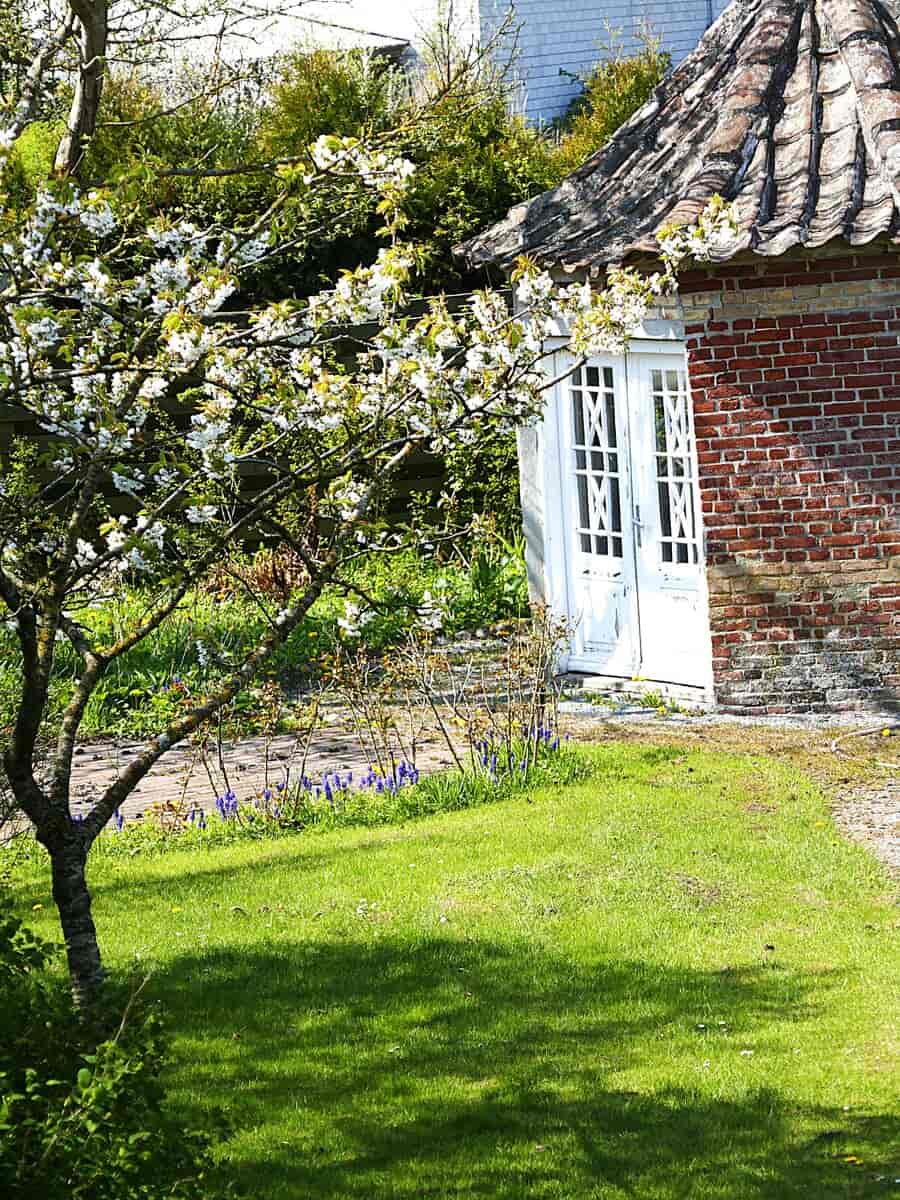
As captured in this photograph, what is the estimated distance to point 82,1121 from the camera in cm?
316

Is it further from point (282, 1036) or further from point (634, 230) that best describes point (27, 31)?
point (282, 1036)

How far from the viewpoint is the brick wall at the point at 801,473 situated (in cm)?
1034

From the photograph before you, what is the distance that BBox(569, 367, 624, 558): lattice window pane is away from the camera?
11.5 m

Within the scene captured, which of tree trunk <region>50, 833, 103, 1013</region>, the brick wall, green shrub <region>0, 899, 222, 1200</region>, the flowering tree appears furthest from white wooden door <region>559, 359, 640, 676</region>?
green shrub <region>0, 899, 222, 1200</region>

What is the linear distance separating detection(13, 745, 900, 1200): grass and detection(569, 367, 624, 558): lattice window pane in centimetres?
297

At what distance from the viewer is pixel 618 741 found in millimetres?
10250

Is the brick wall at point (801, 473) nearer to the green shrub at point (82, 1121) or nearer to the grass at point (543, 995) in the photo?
the grass at point (543, 995)

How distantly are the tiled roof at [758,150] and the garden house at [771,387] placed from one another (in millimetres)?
20

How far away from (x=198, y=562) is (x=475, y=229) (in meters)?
12.8

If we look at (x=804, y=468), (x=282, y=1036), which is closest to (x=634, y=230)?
(x=804, y=468)

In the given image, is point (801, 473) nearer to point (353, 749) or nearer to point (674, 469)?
point (674, 469)

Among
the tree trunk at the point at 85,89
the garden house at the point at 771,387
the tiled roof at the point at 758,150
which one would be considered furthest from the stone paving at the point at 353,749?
the tree trunk at the point at 85,89

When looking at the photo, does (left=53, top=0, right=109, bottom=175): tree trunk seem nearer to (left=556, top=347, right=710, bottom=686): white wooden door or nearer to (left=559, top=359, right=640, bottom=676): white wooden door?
(left=556, top=347, right=710, bottom=686): white wooden door

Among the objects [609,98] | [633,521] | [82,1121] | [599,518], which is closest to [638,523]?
[633,521]
